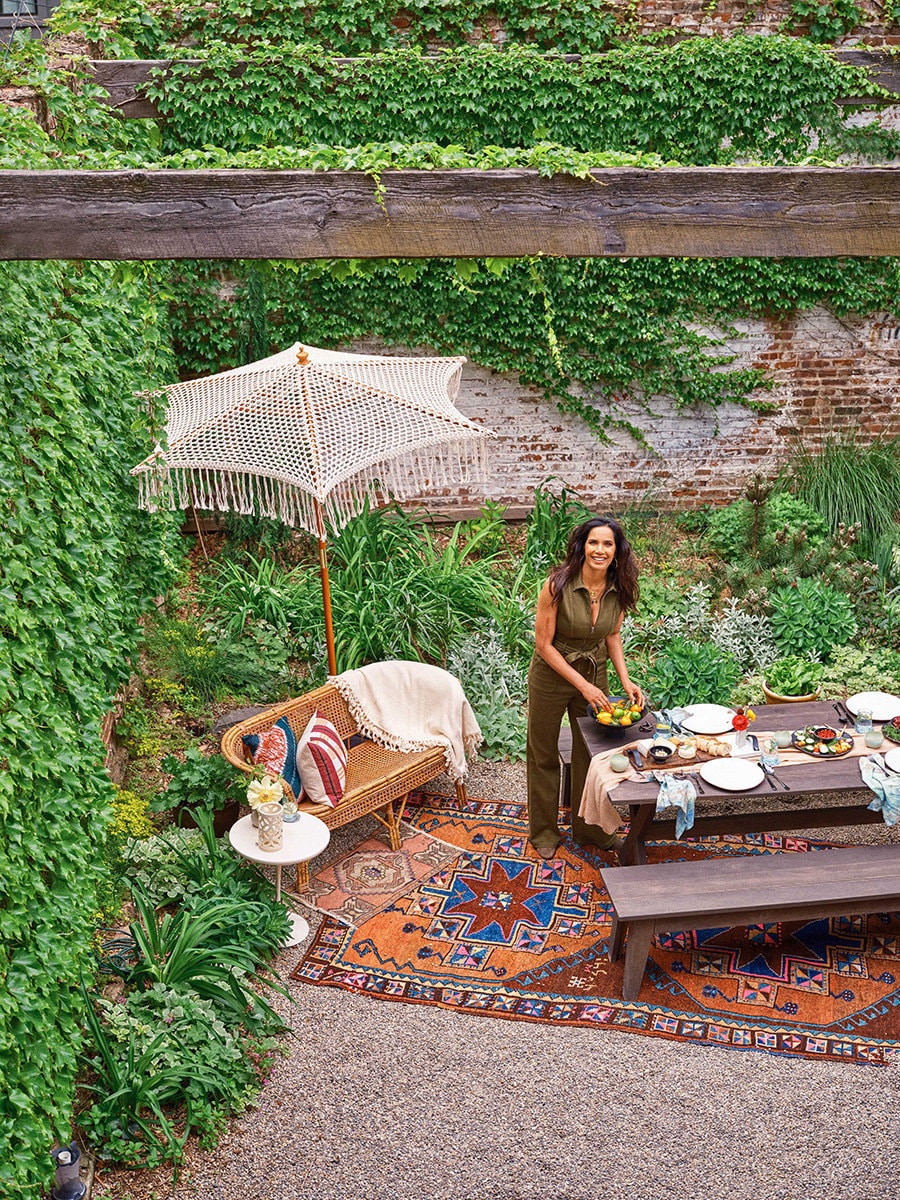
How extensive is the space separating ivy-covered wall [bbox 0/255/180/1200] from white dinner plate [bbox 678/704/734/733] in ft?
9.37

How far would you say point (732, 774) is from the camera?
5230 millimetres

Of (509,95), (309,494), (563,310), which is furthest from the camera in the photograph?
(563,310)

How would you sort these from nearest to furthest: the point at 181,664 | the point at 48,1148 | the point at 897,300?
the point at 48,1148 → the point at 181,664 → the point at 897,300

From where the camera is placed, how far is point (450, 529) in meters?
9.44

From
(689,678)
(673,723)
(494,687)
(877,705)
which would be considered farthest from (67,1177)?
(689,678)

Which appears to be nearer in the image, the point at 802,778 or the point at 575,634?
the point at 802,778

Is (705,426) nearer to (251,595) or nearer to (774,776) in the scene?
(251,595)

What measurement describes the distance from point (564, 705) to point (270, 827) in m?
1.63

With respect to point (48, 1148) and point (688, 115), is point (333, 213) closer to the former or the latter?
point (48, 1148)

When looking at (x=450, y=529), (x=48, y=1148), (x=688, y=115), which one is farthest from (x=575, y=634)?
(x=688, y=115)

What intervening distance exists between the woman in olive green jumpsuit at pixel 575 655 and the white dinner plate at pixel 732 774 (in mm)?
558

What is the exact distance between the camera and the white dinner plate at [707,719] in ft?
18.4

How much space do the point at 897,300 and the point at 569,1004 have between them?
6.80m

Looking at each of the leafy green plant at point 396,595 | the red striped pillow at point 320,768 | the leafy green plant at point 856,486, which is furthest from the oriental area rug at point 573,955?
the leafy green plant at point 856,486
